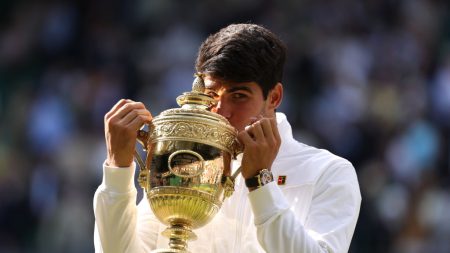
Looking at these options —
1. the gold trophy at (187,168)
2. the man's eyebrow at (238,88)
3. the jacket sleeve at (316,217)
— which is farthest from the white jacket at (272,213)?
the man's eyebrow at (238,88)

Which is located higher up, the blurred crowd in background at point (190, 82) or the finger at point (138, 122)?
the blurred crowd in background at point (190, 82)

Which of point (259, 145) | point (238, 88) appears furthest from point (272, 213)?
point (238, 88)

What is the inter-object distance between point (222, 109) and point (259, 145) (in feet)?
1.22

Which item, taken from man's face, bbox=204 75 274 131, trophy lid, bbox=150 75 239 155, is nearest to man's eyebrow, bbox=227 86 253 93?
man's face, bbox=204 75 274 131

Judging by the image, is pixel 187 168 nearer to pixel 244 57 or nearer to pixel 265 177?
pixel 265 177

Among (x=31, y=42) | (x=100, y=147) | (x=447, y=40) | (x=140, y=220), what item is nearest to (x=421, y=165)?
(x=447, y=40)

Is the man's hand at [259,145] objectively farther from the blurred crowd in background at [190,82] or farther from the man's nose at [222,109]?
the blurred crowd in background at [190,82]

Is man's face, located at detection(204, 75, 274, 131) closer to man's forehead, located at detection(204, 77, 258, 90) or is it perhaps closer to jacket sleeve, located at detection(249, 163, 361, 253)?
man's forehead, located at detection(204, 77, 258, 90)

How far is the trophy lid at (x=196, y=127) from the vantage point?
3516mm

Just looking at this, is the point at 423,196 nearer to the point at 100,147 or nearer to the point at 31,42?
the point at 100,147

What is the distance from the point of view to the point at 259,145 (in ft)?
11.4

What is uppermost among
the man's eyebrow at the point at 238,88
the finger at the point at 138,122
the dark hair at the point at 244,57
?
the dark hair at the point at 244,57

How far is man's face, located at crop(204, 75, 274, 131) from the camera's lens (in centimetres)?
383

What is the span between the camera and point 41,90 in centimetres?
939
